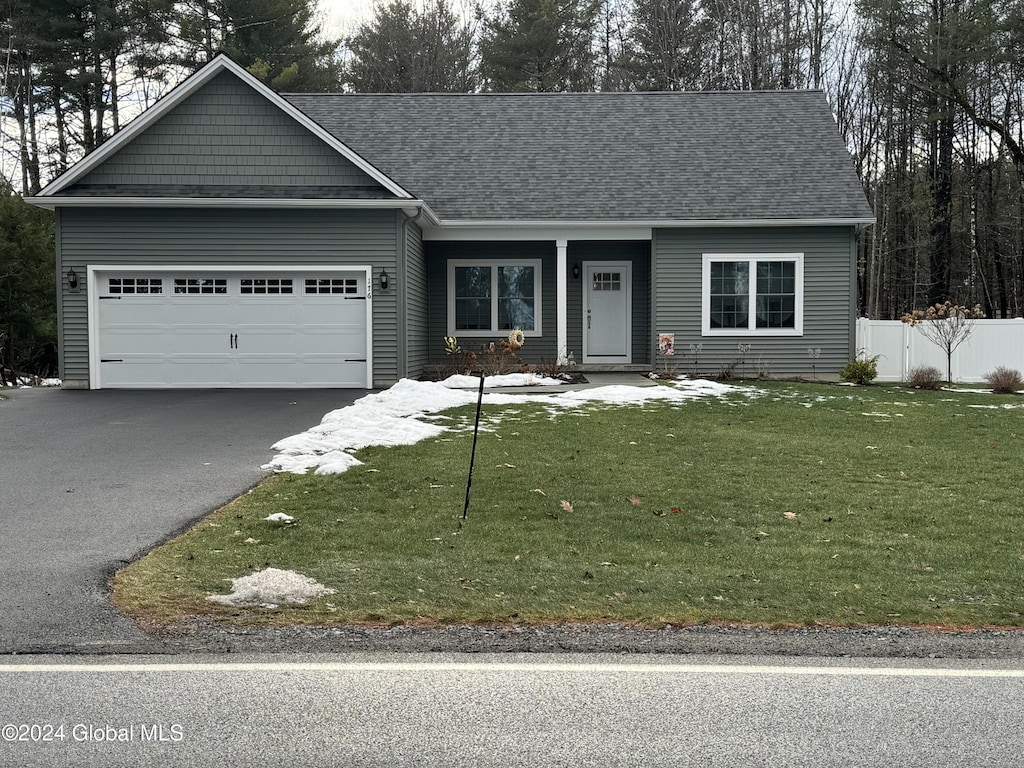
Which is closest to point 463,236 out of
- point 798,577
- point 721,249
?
point 721,249

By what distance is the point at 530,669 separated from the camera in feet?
12.8

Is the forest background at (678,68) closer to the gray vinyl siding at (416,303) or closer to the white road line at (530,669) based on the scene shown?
the gray vinyl siding at (416,303)

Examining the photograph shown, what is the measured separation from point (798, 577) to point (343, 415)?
7066 mm

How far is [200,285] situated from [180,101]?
127 inches

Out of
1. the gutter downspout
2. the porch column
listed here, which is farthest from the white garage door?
the porch column

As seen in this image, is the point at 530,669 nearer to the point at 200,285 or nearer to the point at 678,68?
the point at 200,285

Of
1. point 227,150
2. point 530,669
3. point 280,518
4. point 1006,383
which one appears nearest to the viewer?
point 530,669

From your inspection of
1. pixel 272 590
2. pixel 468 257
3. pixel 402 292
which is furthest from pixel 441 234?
pixel 272 590

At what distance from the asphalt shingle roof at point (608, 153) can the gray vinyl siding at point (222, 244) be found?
2895 millimetres

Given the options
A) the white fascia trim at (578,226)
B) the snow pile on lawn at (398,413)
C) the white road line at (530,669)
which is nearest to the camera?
the white road line at (530,669)

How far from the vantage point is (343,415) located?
1111cm

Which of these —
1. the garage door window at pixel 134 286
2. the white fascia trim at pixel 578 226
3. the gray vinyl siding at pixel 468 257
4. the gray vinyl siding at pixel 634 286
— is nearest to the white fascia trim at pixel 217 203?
the garage door window at pixel 134 286

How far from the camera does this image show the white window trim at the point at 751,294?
18.2 m

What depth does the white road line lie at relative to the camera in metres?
3.82
